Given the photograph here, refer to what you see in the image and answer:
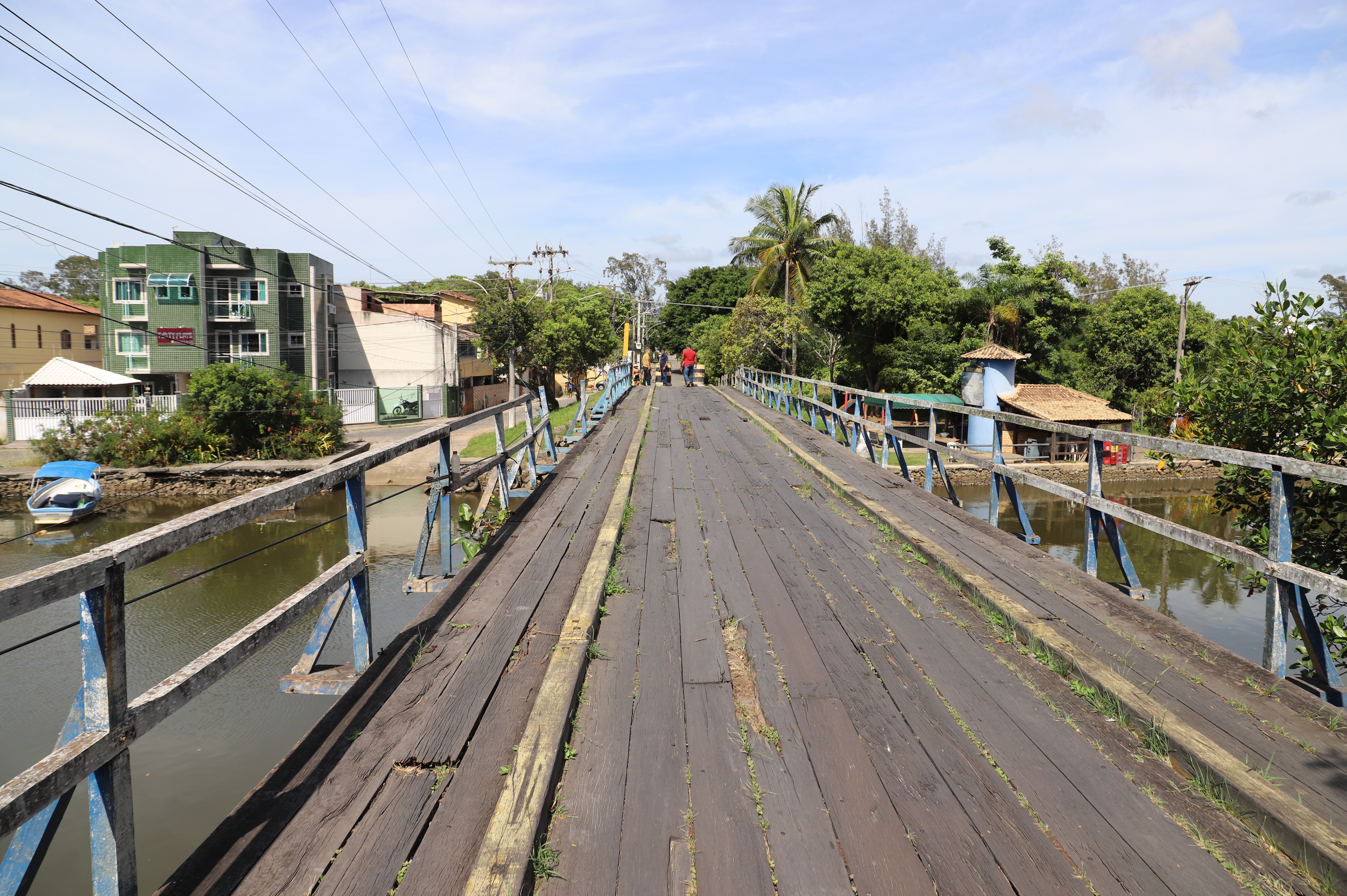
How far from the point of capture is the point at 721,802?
8.77ft

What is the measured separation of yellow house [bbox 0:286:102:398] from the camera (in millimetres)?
39406

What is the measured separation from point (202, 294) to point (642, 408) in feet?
93.7

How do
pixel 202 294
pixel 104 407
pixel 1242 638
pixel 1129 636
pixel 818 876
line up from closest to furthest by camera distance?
pixel 818 876
pixel 1129 636
pixel 1242 638
pixel 104 407
pixel 202 294

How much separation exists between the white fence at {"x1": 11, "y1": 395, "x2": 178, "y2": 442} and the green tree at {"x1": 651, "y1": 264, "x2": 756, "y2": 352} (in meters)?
41.0

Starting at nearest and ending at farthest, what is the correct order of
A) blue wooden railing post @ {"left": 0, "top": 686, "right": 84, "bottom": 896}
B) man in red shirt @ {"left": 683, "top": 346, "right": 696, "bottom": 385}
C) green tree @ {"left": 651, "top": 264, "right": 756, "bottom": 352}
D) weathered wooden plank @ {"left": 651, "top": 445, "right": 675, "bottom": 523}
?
blue wooden railing post @ {"left": 0, "top": 686, "right": 84, "bottom": 896}
weathered wooden plank @ {"left": 651, "top": 445, "right": 675, "bottom": 523}
man in red shirt @ {"left": 683, "top": 346, "right": 696, "bottom": 385}
green tree @ {"left": 651, "top": 264, "right": 756, "bottom": 352}

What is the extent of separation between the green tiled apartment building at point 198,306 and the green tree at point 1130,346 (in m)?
38.0

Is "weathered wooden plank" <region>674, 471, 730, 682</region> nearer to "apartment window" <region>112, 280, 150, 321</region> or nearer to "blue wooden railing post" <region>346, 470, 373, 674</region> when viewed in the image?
"blue wooden railing post" <region>346, 470, 373, 674</region>

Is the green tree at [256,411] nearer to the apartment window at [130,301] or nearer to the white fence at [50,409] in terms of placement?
the white fence at [50,409]

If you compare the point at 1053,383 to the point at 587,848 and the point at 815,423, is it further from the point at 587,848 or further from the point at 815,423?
the point at 587,848

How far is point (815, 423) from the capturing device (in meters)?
14.4

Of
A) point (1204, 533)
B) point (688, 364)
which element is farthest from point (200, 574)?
point (688, 364)

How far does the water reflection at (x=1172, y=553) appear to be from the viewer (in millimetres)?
17078

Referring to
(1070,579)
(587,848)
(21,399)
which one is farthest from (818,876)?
(21,399)

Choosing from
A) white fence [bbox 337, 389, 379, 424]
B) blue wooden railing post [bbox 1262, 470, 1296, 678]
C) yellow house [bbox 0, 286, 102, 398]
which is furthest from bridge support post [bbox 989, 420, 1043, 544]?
yellow house [bbox 0, 286, 102, 398]
